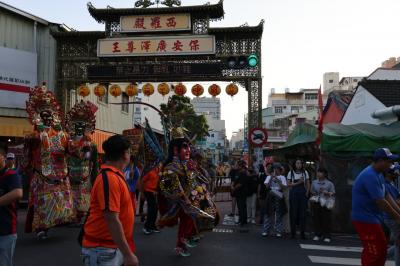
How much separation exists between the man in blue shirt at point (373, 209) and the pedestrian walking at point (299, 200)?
458cm

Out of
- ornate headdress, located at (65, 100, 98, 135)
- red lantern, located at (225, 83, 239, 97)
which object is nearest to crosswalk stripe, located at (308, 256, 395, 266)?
ornate headdress, located at (65, 100, 98, 135)

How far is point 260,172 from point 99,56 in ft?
24.7

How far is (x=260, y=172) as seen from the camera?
12.1 metres

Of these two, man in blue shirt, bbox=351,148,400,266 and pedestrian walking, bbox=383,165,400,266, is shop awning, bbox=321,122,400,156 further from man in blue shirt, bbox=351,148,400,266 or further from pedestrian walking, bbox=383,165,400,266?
man in blue shirt, bbox=351,148,400,266

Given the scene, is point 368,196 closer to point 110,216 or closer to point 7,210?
point 110,216

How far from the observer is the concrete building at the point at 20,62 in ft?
50.2

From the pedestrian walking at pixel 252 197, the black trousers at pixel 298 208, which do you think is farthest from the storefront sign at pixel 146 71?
the black trousers at pixel 298 208

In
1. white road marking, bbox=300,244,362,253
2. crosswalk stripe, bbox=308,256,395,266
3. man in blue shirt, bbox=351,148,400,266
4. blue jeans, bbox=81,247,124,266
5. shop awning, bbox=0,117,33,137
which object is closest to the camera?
blue jeans, bbox=81,247,124,266

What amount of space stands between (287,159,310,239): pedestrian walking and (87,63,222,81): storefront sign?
6870mm

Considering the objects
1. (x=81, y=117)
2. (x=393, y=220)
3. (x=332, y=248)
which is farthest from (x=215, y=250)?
(x=81, y=117)

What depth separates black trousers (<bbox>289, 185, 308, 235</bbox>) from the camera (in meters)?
9.48

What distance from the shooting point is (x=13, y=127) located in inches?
597

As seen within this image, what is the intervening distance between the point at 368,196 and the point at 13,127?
12961 mm

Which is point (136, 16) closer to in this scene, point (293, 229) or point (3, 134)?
point (3, 134)
